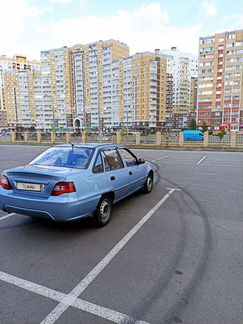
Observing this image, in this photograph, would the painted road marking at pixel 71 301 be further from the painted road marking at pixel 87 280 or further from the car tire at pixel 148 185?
the car tire at pixel 148 185

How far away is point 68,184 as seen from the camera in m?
3.64

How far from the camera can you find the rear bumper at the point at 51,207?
359 cm

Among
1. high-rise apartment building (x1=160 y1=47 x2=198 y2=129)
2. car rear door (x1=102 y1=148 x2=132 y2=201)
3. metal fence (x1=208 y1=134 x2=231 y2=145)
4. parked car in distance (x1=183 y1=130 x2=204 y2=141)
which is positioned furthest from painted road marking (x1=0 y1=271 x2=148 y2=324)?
high-rise apartment building (x1=160 y1=47 x2=198 y2=129)

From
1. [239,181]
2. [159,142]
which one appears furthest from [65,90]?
[239,181]

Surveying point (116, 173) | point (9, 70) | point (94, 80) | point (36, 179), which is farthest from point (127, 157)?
point (9, 70)

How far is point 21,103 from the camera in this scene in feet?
379

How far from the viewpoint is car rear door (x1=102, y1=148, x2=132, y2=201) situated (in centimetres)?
457

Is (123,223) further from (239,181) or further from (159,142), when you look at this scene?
(159,142)

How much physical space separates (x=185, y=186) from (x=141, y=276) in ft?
16.4

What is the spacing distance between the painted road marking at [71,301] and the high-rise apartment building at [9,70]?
122186 mm

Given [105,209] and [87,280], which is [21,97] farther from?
[87,280]

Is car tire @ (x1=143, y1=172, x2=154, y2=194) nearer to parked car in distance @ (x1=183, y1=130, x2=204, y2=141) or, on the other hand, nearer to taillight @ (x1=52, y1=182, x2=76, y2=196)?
taillight @ (x1=52, y1=182, x2=76, y2=196)

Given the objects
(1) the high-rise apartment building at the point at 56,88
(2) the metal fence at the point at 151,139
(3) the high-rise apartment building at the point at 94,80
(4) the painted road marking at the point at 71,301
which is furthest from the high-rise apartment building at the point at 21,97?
(4) the painted road marking at the point at 71,301

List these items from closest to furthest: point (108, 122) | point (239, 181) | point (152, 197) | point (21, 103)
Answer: point (152, 197) < point (239, 181) < point (108, 122) < point (21, 103)
